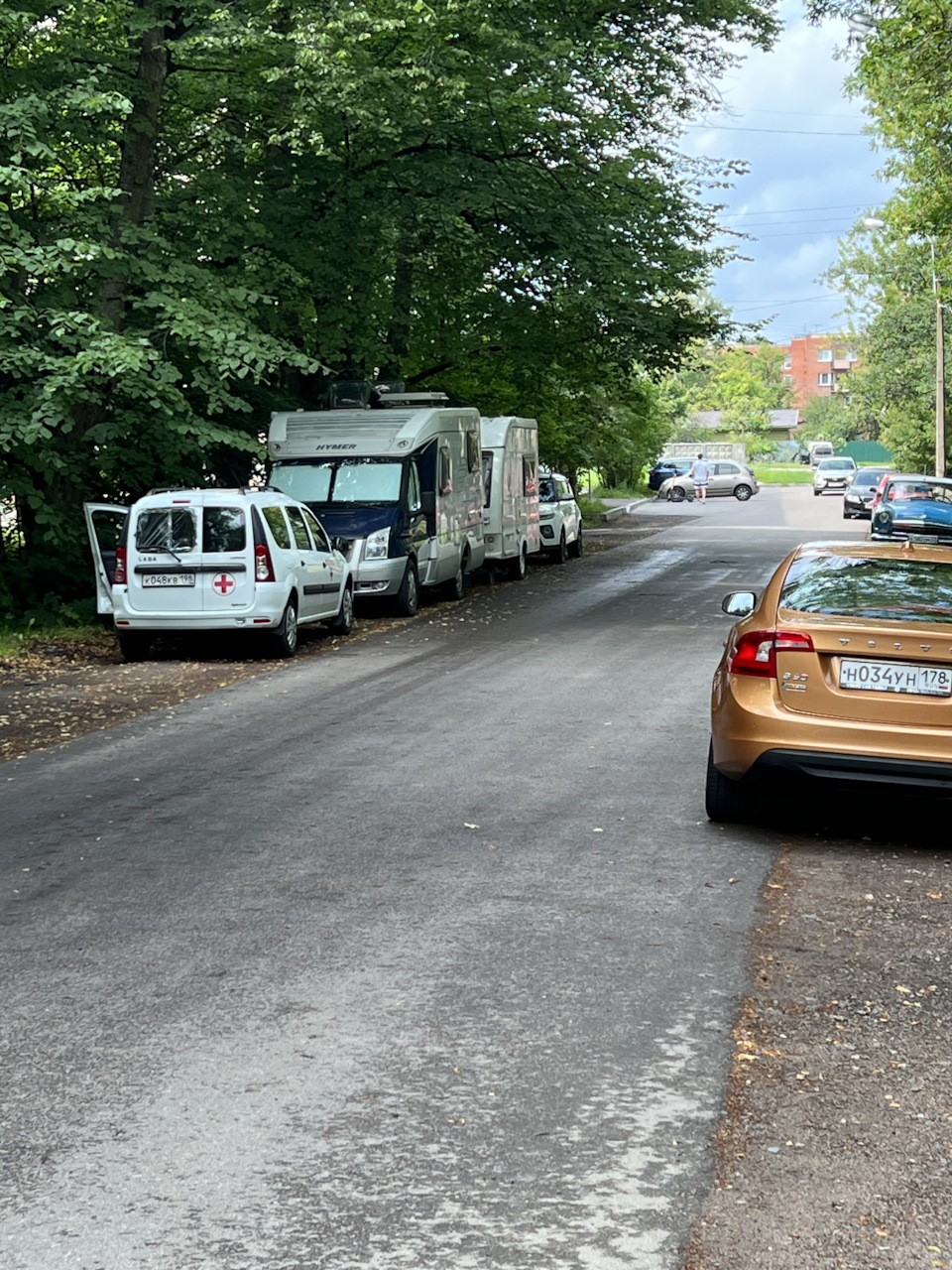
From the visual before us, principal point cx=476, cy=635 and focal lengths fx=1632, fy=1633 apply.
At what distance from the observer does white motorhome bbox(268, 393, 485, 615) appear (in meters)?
20.5

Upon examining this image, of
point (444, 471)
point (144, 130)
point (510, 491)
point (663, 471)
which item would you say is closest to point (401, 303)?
point (510, 491)

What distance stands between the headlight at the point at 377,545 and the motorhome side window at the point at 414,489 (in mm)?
723

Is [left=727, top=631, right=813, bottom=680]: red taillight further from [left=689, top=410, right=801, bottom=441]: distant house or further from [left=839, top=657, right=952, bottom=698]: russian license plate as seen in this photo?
[left=689, top=410, right=801, bottom=441]: distant house

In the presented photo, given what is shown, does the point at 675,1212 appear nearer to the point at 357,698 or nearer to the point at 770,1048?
the point at 770,1048

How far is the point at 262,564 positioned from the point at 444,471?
6.23m

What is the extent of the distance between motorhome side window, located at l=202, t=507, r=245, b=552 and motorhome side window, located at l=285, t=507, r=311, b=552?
107 centimetres

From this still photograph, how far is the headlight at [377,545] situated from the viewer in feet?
67.1

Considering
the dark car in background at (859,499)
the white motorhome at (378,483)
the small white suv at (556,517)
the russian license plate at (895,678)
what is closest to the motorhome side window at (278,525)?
the white motorhome at (378,483)

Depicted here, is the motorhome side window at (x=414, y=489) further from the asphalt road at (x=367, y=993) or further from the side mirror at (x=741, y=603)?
the side mirror at (x=741, y=603)

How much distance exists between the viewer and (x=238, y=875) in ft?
24.3

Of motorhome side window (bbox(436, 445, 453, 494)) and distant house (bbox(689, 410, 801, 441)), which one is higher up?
distant house (bbox(689, 410, 801, 441))

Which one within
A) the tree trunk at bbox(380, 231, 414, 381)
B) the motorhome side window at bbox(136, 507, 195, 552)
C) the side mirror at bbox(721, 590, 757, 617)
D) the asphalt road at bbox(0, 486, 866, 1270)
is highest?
the tree trunk at bbox(380, 231, 414, 381)

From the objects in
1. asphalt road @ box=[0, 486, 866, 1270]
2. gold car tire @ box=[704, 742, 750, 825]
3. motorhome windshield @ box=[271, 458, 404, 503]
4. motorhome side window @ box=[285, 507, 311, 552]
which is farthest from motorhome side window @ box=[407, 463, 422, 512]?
gold car tire @ box=[704, 742, 750, 825]

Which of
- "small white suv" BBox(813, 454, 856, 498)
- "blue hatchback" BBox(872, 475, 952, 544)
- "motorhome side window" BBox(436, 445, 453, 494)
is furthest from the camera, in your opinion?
"small white suv" BBox(813, 454, 856, 498)
